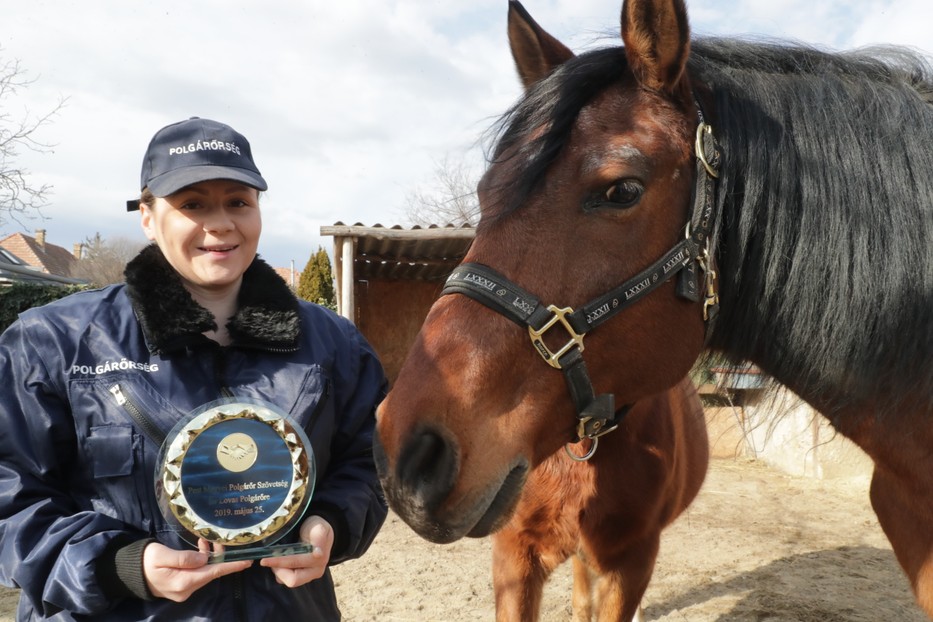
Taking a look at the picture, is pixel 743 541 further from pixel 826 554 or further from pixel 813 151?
pixel 813 151

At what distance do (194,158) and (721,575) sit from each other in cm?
522

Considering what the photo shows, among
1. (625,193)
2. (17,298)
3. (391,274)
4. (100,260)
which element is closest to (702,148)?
(625,193)

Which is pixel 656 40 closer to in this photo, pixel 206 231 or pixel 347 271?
pixel 206 231

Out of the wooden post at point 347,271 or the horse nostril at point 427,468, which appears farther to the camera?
the wooden post at point 347,271

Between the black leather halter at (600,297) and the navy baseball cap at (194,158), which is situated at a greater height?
the navy baseball cap at (194,158)

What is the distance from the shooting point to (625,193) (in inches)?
61.2

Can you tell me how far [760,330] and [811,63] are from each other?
0.79 metres

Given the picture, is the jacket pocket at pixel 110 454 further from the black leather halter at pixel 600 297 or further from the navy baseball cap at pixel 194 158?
the black leather halter at pixel 600 297

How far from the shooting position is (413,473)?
1368mm

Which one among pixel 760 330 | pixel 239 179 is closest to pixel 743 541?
pixel 760 330

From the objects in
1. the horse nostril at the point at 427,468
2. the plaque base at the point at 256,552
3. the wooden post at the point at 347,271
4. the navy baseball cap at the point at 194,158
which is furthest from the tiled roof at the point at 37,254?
the horse nostril at the point at 427,468

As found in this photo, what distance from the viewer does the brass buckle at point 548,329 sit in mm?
1481

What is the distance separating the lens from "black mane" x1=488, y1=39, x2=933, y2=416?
5.21 feet

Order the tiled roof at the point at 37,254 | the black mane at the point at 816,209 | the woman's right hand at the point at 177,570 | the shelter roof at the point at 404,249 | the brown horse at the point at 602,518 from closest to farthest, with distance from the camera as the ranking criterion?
the woman's right hand at the point at 177,570, the black mane at the point at 816,209, the brown horse at the point at 602,518, the shelter roof at the point at 404,249, the tiled roof at the point at 37,254
